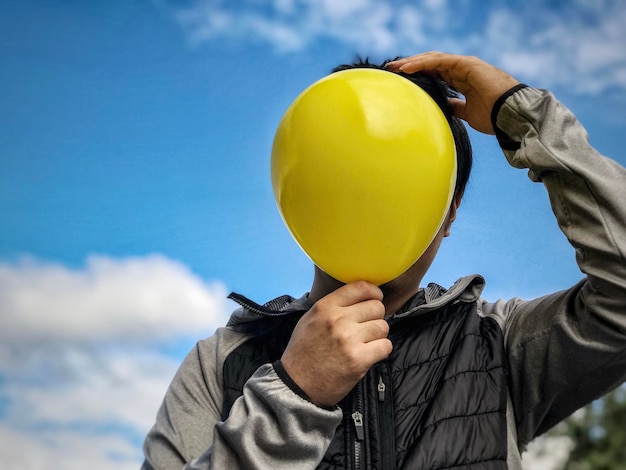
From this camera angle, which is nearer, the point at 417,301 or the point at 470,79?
the point at 470,79

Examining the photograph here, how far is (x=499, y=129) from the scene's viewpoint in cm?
164

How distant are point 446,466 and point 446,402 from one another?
15cm

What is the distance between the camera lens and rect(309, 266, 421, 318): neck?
68.1 inches

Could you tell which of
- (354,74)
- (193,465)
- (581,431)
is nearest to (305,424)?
(193,465)

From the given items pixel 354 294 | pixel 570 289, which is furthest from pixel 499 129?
pixel 354 294

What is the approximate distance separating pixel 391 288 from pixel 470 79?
57cm

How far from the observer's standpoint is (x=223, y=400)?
1744 millimetres

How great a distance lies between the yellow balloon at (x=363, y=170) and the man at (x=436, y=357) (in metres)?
0.11

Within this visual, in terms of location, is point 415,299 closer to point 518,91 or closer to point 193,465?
point 518,91

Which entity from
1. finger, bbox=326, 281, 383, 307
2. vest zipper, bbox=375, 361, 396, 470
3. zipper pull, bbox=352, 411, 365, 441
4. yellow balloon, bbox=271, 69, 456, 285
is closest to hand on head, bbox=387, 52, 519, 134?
yellow balloon, bbox=271, 69, 456, 285

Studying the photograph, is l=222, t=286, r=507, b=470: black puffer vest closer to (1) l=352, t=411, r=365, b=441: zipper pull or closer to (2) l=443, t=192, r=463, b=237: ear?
(1) l=352, t=411, r=365, b=441: zipper pull

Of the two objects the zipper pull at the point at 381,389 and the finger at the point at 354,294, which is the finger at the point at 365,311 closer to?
the finger at the point at 354,294

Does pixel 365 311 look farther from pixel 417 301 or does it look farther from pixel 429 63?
pixel 429 63

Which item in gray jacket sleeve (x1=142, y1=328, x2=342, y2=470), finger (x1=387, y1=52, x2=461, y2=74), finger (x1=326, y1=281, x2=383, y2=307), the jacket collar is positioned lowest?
gray jacket sleeve (x1=142, y1=328, x2=342, y2=470)
